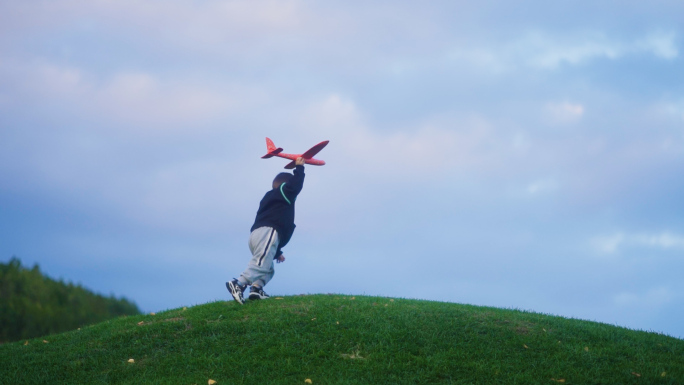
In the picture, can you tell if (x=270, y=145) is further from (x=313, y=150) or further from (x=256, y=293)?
(x=256, y=293)

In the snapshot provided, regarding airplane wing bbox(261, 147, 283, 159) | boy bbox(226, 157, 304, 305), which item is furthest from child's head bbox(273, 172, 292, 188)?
airplane wing bbox(261, 147, 283, 159)

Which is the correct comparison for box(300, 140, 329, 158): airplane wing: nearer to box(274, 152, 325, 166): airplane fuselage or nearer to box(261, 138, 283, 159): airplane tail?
box(274, 152, 325, 166): airplane fuselage

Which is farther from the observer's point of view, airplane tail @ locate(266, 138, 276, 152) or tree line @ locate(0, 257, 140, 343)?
tree line @ locate(0, 257, 140, 343)

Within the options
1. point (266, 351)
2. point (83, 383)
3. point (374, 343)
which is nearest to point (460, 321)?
point (374, 343)

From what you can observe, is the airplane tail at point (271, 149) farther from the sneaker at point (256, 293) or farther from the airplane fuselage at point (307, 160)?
the sneaker at point (256, 293)

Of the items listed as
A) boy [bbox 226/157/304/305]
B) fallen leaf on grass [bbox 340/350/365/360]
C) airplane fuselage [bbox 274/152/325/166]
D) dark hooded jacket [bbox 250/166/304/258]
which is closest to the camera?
fallen leaf on grass [bbox 340/350/365/360]

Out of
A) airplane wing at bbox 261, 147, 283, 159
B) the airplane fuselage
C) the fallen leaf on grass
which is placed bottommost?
the fallen leaf on grass

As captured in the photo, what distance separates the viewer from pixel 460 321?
906cm

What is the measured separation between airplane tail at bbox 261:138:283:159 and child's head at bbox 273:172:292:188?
480 mm

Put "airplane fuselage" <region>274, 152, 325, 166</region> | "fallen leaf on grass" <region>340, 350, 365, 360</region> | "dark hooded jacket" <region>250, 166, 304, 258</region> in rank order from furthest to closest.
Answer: "airplane fuselage" <region>274, 152, 325, 166</region> → "dark hooded jacket" <region>250, 166, 304, 258</region> → "fallen leaf on grass" <region>340, 350, 365, 360</region>

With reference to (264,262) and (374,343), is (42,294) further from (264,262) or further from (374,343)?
(374,343)

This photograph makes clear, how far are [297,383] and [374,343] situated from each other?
142cm

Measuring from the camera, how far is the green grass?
7465mm

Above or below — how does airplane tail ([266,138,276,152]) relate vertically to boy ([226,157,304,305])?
above
